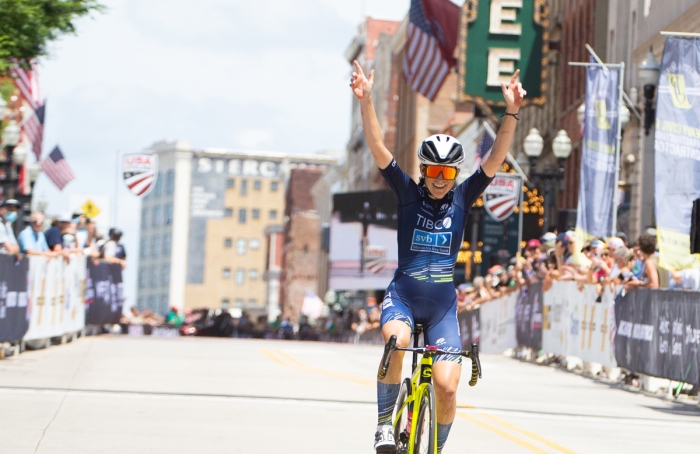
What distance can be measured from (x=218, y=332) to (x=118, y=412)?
134 ft

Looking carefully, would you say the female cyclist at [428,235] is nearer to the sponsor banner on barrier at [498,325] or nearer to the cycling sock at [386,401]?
the cycling sock at [386,401]

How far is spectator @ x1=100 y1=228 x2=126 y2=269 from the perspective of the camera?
96.2 ft

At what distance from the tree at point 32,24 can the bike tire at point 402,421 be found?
14.6 metres

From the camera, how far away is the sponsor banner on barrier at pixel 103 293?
2900cm

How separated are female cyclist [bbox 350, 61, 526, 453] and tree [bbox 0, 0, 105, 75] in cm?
1414

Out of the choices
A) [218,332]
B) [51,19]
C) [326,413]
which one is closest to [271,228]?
[218,332]

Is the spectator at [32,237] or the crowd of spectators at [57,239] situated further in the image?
the spectator at [32,237]

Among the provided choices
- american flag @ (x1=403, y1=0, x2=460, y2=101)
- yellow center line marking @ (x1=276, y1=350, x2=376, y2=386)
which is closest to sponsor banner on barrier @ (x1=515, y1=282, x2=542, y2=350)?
yellow center line marking @ (x1=276, y1=350, x2=376, y2=386)

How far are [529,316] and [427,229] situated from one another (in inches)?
738

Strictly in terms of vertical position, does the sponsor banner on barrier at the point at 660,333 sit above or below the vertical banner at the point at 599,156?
below

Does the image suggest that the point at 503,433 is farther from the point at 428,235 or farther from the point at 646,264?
the point at 646,264

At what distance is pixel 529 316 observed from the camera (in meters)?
27.0

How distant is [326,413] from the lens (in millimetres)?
13102

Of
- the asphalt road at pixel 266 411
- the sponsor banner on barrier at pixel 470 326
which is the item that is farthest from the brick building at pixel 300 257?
Result: the asphalt road at pixel 266 411
